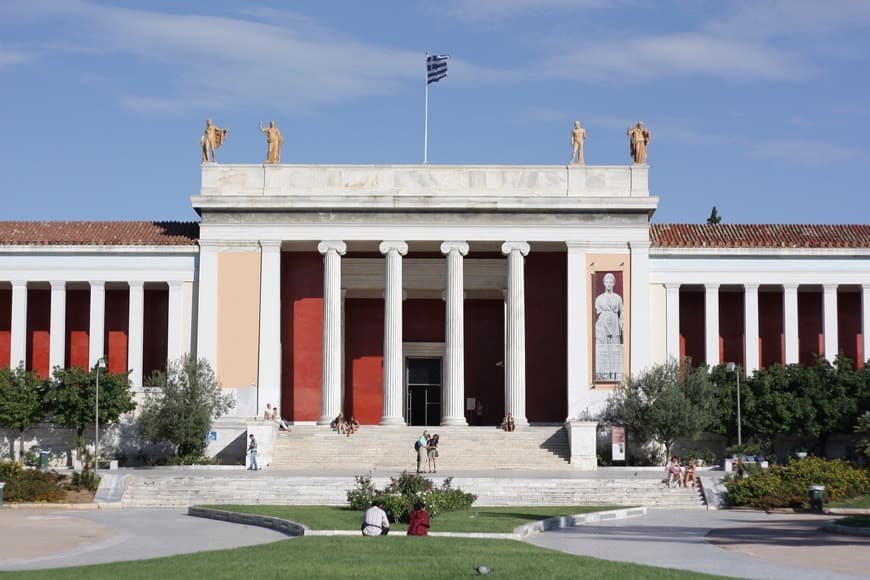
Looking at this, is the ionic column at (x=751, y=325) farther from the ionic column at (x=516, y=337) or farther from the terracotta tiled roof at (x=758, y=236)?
the ionic column at (x=516, y=337)

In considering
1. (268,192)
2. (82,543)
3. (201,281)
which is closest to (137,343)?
(201,281)

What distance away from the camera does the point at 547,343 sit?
194 ft

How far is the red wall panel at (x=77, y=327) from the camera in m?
59.1

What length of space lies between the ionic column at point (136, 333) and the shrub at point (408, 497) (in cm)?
2104

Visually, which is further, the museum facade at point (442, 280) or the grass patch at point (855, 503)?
the museum facade at point (442, 280)

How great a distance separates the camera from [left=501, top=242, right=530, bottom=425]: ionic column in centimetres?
5619

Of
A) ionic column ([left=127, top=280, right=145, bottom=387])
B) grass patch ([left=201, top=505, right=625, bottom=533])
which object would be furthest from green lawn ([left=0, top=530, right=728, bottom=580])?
ionic column ([left=127, top=280, right=145, bottom=387])

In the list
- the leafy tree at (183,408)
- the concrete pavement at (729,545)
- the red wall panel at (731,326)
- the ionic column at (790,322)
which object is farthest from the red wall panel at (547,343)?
the concrete pavement at (729,545)

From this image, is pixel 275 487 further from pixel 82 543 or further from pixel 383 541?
pixel 383 541

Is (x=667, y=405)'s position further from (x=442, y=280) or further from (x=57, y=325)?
(x=57, y=325)

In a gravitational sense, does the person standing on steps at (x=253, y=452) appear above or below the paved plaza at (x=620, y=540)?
above

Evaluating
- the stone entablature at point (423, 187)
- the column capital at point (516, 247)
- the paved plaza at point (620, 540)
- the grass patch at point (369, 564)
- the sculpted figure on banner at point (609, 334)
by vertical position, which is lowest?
the paved plaza at point (620, 540)

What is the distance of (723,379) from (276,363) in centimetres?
1800

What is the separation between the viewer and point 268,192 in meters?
57.3
